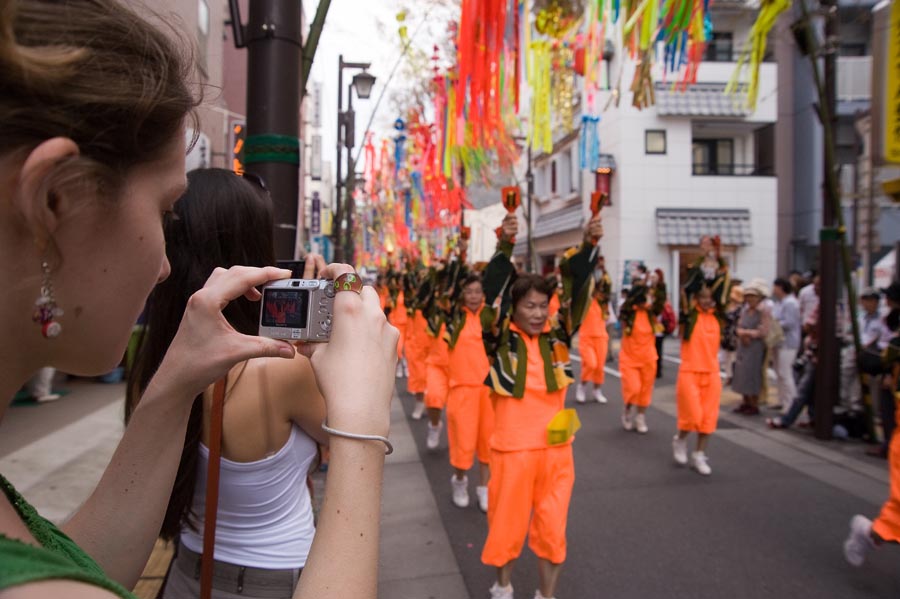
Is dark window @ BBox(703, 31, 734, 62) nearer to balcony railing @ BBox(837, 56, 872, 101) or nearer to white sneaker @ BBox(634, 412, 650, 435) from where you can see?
balcony railing @ BBox(837, 56, 872, 101)

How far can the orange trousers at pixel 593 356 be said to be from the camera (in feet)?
30.5

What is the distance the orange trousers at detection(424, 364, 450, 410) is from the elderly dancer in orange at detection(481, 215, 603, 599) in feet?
9.60

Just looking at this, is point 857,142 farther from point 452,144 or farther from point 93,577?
point 93,577

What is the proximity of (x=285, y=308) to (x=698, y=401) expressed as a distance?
19.4ft

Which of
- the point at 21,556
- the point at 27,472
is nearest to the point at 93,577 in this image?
the point at 21,556

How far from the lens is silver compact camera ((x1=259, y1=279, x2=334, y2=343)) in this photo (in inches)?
39.1

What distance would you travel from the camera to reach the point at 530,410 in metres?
3.70

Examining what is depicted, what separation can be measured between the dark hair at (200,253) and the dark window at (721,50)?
75.0 feet

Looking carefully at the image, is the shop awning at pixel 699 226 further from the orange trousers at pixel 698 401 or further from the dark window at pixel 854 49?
the orange trousers at pixel 698 401

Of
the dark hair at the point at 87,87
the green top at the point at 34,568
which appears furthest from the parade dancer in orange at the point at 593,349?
the green top at the point at 34,568

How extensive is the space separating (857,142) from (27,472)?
21.0 meters

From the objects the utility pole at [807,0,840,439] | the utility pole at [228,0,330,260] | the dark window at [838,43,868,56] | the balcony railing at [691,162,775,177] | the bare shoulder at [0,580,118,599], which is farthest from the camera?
the balcony railing at [691,162,775,177]

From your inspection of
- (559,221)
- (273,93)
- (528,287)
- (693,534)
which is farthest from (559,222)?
(273,93)

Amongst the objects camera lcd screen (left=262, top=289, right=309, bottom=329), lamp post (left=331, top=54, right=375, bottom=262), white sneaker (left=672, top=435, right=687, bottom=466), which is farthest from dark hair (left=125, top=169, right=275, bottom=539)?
lamp post (left=331, top=54, right=375, bottom=262)
